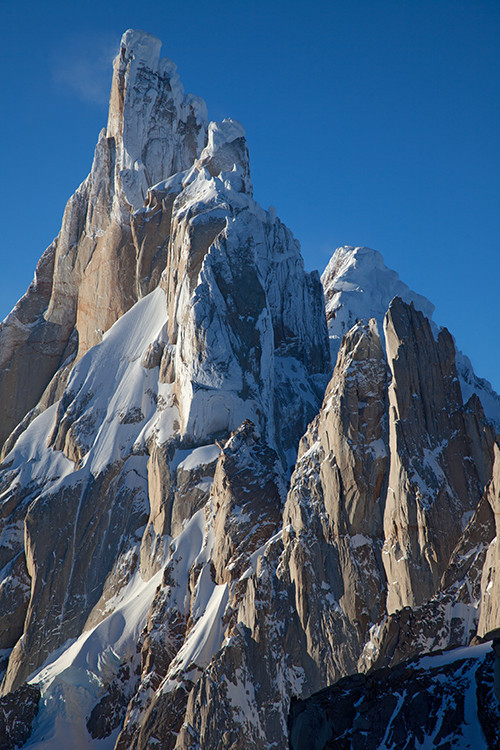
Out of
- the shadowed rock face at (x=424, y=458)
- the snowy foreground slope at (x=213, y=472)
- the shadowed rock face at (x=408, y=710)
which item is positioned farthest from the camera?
the snowy foreground slope at (x=213, y=472)

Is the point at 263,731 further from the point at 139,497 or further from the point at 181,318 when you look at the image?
the point at 181,318

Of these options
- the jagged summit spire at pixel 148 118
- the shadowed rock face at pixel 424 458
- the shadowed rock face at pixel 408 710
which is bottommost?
the shadowed rock face at pixel 408 710

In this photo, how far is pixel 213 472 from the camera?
76.4m

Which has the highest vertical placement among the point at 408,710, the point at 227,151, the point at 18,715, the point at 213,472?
the point at 227,151

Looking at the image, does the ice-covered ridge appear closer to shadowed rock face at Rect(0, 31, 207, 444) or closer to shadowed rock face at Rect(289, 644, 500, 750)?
shadowed rock face at Rect(0, 31, 207, 444)

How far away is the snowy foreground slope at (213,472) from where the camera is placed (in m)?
45.7

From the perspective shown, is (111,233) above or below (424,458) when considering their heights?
Result: above

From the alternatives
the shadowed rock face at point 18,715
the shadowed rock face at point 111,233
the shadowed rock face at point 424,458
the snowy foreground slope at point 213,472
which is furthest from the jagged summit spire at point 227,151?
the shadowed rock face at point 18,715

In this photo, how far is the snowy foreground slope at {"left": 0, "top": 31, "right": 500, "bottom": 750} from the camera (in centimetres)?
4572

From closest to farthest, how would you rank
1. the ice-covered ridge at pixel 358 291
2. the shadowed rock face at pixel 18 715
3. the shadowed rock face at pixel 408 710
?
the shadowed rock face at pixel 408 710 < the shadowed rock face at pixel 18 715 < the ice-covered ridge at pixel 358 291

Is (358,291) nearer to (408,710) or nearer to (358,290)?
(358,290)

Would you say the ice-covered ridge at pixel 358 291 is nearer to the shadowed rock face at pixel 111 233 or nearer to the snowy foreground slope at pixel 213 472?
the snowy foreground slope at pixel 213 472

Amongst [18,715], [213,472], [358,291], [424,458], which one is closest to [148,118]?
[358,291]

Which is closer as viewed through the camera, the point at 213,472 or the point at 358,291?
the point at 213,472
